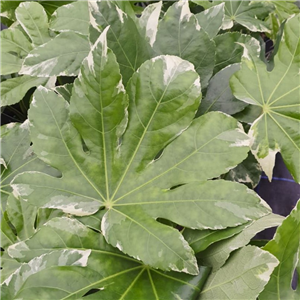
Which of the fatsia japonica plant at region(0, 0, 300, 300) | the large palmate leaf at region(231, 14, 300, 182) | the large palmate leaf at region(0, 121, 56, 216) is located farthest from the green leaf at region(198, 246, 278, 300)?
the large palmate leaf at region(0, 121, 56, 216)

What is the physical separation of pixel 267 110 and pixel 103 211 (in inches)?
13.5

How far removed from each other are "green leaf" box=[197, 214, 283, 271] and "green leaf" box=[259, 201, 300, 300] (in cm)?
2

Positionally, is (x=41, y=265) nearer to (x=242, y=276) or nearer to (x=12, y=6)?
(x=242, y=276)

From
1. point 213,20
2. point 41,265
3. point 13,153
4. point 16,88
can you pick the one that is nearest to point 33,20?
point 16,88

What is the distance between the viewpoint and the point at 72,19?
28.7 inches

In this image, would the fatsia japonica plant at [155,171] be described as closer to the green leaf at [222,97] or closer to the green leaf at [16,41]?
the green leaf at [222,97]

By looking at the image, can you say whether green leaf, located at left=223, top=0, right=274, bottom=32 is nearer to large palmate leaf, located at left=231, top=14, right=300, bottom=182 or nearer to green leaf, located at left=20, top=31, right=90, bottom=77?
large palmate leaf, located at left=231, top=14, right=300, bottom=182

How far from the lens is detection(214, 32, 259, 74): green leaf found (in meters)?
0.66

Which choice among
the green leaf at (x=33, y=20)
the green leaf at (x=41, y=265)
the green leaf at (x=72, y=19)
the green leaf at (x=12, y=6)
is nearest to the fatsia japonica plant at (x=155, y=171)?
the green leaf at (x=41, y=265)

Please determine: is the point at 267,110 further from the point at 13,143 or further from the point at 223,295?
the point at 13,143

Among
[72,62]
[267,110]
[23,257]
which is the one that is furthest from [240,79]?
[23,257]

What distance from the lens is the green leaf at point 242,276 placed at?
17.8 inches

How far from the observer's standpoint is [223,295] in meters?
0.48

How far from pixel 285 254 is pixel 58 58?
54cm
